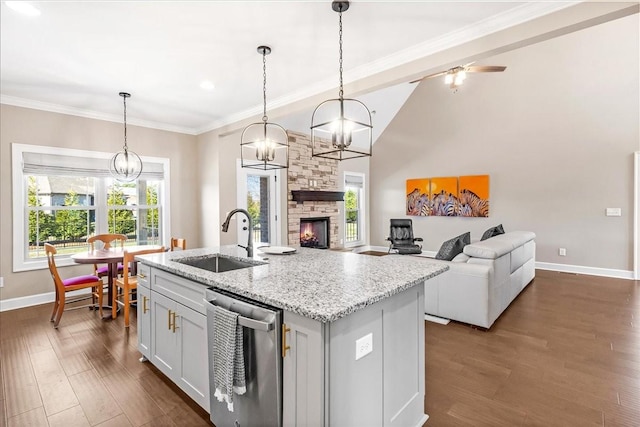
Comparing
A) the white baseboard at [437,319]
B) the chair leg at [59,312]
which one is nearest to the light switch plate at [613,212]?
the white baseboard at [437,319]

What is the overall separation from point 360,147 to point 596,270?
5.43m

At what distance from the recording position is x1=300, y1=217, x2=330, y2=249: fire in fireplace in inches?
266

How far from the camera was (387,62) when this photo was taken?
3.13 metres

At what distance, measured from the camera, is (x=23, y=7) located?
2.30 meters

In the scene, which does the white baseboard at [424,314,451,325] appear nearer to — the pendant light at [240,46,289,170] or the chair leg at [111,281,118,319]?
the pendant light at [240,46,289,170]

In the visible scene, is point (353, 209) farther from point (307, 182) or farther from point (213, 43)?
point (213, 43)

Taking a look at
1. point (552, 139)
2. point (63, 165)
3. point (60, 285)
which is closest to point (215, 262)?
point (60, 285)

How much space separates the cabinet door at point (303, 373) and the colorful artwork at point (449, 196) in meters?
6.34

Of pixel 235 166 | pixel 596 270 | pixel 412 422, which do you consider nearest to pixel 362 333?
pixel 412 422

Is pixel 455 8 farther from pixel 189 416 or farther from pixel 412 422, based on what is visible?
pixel 189 416

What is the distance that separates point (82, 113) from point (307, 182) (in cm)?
395

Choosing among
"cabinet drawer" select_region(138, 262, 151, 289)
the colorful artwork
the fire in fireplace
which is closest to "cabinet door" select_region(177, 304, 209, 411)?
"cabinet drawer" select_region(138, 262, 151, 289)

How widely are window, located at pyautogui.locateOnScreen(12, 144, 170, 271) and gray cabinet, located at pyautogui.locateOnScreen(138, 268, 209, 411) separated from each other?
3089 mm

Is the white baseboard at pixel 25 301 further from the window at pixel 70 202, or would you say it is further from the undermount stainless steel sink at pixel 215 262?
the undermount stainless steel sink at pixel 215 262
